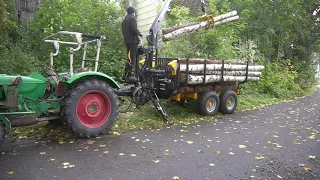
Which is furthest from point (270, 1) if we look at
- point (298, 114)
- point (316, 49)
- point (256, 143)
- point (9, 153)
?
point (9, 153)

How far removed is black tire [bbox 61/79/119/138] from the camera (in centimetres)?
547

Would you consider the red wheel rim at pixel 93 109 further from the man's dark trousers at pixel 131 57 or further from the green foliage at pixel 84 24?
the green foliage at pixel 84 24

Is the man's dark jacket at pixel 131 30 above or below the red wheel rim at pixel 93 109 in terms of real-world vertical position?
above

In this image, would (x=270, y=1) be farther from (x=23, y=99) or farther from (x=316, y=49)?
(x=23, y=99)

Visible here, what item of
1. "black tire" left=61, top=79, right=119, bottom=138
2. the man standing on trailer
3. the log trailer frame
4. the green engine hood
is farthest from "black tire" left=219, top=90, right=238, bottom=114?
the green engine hood

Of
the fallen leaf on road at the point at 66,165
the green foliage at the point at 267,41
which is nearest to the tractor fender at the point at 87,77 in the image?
the fallen leaf on road at the point at 66,165

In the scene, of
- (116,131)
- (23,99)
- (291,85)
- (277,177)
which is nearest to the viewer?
A: (277,177)

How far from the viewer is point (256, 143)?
19.4 ft

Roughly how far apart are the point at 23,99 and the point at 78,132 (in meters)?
1.14

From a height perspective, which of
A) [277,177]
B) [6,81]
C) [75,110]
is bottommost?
[277,177]

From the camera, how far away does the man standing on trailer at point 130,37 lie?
7549 mm

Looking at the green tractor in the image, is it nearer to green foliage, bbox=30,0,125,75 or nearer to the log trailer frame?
the log trailer frame

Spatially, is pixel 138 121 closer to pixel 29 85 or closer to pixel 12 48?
pixel 29 85

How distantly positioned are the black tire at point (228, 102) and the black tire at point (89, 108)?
3846 mm
